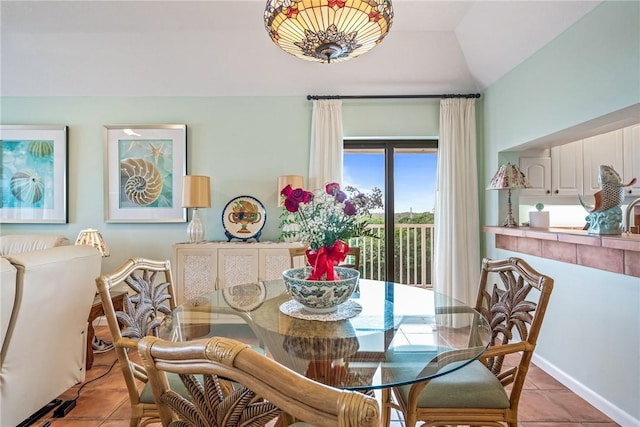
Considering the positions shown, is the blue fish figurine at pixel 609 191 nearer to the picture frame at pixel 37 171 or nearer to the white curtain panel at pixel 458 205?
the white curtain panel at pixel 458 205

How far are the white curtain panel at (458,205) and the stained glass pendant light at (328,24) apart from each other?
6.96 ft

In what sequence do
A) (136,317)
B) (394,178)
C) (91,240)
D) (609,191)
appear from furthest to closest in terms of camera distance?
1. (394,178)
2. (91,240)
3. (609,191)
4. (136,317)

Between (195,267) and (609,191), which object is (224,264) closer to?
(195,267)

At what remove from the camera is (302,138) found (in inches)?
137

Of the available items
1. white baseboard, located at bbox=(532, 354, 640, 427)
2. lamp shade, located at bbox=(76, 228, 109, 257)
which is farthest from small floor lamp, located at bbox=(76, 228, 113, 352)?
white baseboard, located at bbox=(532, 354, 640, 427)

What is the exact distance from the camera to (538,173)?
301cm

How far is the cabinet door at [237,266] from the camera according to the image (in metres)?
3.03

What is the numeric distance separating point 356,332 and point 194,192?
2.42 meters

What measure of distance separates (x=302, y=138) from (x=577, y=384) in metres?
3.06

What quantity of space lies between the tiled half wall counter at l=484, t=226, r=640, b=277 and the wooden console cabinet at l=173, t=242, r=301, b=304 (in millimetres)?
2023

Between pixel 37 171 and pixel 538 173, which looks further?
pixel 37 171

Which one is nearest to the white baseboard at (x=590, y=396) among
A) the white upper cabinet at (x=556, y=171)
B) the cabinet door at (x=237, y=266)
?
the white upper cabinet at (x=556, y=171)

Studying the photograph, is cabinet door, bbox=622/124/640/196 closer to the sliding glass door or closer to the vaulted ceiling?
the vaulted ceiling

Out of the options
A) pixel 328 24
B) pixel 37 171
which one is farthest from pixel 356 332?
pixel 37 171
